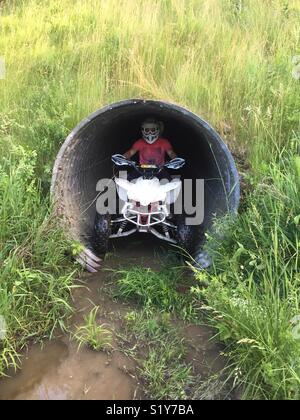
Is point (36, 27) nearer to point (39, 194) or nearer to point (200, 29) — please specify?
point (200, 29)

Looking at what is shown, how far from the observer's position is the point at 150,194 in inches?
190

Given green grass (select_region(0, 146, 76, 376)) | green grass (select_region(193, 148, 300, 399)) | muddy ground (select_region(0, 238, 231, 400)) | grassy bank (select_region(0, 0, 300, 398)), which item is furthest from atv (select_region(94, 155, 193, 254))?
muddy ground (select_region(0, 238, 231, 400))

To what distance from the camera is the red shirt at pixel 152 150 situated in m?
5.39

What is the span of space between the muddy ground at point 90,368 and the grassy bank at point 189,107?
0.15m

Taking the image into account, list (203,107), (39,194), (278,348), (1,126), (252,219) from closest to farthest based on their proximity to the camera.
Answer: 1. (278,348)
2. (252,219)
3. (39,194)
4. (1,126)
5. (203,107)

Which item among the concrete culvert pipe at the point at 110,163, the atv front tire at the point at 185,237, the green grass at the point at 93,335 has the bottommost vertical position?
the green grass at the point at 93,335

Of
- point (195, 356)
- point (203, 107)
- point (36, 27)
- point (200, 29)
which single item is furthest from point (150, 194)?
point (36, 27)

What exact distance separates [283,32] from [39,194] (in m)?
3.76

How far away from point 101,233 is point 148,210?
0.48m

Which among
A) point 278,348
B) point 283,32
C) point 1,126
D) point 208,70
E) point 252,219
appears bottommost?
point 278,348

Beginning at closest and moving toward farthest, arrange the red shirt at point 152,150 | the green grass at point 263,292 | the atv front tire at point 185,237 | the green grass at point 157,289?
the green grass at point 263,292, the green grass at point 157,289, the atv front tire at point 185,237, the red shirt at point 152,150

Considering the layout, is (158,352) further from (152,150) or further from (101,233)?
(152,150)

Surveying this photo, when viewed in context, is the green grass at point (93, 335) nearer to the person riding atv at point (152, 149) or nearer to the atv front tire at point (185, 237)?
the atv front tire at point (185, 237)

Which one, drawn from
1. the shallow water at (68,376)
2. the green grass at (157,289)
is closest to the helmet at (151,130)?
the green grass at (157,289)
